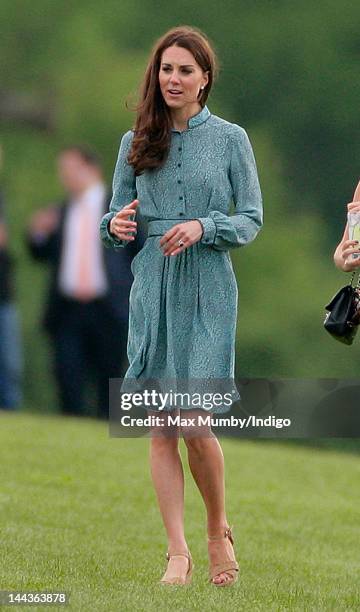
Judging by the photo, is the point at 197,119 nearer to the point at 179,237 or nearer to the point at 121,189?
the point at 121,189

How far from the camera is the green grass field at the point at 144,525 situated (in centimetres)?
550

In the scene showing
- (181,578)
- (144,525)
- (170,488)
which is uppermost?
(170,488)

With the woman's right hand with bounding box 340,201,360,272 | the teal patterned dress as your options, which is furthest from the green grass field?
the woman's right hand with bounding box 340,201,360,272

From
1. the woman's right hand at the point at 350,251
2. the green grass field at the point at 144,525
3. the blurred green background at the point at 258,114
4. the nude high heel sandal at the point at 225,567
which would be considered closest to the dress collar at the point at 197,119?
the woman's right hand at the point at 350,251

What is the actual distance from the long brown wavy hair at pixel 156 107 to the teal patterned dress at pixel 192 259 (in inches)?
1.9

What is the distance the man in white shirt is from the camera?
13.4 metres

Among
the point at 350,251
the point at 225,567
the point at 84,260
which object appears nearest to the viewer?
the point at 350,251

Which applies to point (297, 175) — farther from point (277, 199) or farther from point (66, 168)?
point (66, 168)

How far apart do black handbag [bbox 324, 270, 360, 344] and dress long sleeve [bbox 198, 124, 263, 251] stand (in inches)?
18.2

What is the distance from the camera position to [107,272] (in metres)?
13.4

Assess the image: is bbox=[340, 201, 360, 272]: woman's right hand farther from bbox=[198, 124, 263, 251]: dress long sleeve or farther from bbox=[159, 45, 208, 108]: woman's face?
bbox=[159, 45, 208, 108]: woman's face

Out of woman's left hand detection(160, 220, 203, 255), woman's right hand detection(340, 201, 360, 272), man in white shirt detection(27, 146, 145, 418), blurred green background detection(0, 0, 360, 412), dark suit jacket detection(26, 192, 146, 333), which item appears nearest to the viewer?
woman's right hand detection(340, 201, 360, 272)

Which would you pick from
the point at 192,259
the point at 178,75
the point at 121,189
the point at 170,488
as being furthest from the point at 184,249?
the point at 170,488

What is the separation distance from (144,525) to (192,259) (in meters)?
2.37
